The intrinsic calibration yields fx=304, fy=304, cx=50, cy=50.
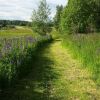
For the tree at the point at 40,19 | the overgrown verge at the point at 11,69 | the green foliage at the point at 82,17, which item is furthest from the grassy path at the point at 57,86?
the tree at the point at 40,19

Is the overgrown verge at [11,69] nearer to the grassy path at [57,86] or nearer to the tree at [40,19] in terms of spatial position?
the grassy path at [57,86]

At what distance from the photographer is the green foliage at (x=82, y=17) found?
4062 cm

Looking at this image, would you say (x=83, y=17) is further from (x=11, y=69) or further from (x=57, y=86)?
(x=11, y=69)

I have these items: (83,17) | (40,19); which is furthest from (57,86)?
(40,19)

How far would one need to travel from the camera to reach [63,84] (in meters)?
10.2

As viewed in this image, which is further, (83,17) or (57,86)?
(83,17)

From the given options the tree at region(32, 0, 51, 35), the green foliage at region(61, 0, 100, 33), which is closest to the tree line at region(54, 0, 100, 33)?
the green foliage at region(61, 0, 100, 33)

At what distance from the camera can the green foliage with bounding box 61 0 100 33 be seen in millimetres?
40625

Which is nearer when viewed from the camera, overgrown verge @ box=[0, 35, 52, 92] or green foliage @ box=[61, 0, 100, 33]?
overgrown verge @ box=[0, 35, 52, 92]

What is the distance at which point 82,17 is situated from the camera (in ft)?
136

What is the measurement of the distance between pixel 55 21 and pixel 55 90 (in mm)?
79141

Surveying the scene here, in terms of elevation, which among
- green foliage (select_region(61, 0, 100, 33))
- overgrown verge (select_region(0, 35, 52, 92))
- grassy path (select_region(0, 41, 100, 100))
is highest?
green foliage (select_region(61, 0, 100, 33))

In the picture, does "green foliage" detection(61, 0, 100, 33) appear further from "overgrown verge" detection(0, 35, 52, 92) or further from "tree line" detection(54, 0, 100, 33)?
"overgrown verge" detection(0, 35, 52, 92)

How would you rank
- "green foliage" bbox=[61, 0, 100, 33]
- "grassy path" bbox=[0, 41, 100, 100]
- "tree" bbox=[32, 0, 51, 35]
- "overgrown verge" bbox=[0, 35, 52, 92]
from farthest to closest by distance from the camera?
1. "tree" bbox=[32, 0, 51, 35]
2. "green foliage" bbox=[61, 0, 100, 33]
3. "overgrown verge" bbox=[0, 35, 52, 92]
4. "grassy path" bbox=[0, 41, 100, 100]
